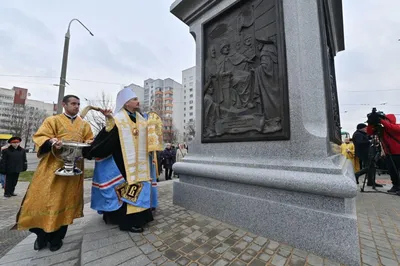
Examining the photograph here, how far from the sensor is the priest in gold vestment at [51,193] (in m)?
2.28

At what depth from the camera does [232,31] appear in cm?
357

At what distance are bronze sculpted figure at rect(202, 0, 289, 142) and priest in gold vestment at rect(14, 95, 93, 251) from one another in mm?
2296

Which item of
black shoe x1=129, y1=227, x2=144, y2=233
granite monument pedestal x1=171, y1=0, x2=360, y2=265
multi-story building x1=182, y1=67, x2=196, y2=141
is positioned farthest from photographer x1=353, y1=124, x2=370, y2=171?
multi-story building x1=182, y1=67, x2=196, y2=141

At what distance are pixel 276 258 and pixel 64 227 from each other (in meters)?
2.67

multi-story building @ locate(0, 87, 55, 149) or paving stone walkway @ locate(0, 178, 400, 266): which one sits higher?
multi-story building @ locate(0, 87, 55, 149)

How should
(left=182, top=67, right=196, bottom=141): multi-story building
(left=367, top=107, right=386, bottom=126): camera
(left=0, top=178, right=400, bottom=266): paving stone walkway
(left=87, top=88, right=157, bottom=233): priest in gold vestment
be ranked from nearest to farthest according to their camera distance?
(left=0, top=178, right=400, bottom=266): paving stone walkway < (left=87, top=88, right=157, bottom=233): priest in gold vestment < (left=367, top=107, right=386, bottom=126): camera < (left=182, top=67, right=196, bottom=141): multi-story building

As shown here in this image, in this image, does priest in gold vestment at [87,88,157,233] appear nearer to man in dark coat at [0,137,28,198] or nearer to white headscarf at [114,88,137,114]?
white headscarf at [114,88,137,114]

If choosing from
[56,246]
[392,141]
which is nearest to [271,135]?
[56,246]

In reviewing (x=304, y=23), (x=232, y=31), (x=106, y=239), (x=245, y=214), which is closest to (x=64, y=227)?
(x=106, y=239)

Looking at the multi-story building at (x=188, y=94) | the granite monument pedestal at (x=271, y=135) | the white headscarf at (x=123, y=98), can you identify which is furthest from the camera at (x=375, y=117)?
the multi-story building at (x=188, y=94)

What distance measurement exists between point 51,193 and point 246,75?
3288 mm

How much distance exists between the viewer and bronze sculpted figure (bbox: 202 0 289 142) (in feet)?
9.33

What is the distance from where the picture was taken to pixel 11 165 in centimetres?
602

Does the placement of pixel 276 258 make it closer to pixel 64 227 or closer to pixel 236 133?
pixel 236 133
